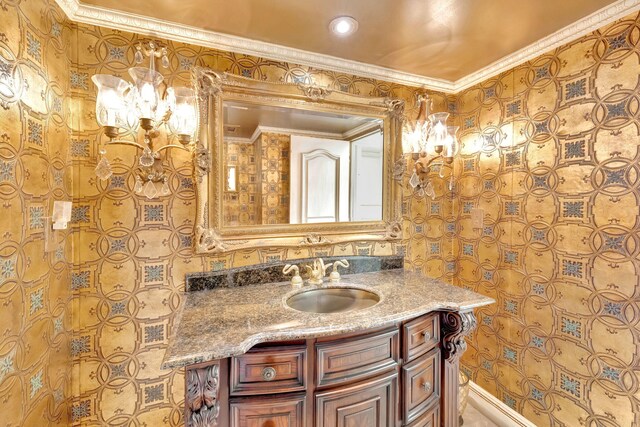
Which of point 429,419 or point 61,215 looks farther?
point 429,419

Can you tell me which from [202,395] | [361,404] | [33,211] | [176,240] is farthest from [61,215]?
[361,404]

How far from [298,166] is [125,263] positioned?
1011 millimetres

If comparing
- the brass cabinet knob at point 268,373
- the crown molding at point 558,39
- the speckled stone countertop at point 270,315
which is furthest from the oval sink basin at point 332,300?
the crown molding at point 558,39

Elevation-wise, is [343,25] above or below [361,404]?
above

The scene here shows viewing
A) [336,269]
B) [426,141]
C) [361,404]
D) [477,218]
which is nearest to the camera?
[361,404]

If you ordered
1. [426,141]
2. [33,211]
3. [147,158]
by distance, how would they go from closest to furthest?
[33,211]
[147,158]
[426,141]

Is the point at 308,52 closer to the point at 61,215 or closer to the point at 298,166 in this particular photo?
the point at 298,166

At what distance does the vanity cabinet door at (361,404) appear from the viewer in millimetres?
1045

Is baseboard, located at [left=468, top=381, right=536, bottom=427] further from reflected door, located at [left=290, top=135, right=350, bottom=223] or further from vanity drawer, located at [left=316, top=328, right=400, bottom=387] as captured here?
reflected door, located at [left=290, top=135, right=350, bottom=223]

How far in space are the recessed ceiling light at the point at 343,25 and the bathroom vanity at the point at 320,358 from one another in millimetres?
1350

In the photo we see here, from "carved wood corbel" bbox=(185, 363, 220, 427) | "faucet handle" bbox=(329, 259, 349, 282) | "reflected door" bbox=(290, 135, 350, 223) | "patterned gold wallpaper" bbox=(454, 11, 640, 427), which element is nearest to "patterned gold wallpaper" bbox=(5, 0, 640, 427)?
"patterned gold wallpaper" bbox=(454, 11, 640, 427)

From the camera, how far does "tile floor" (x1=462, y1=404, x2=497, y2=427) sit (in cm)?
181

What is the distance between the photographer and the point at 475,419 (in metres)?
1.86

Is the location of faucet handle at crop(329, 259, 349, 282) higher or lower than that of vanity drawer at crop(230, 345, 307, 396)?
higher
